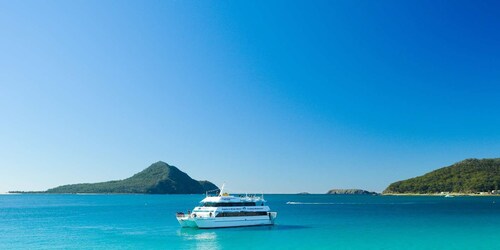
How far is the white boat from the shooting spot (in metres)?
68.0

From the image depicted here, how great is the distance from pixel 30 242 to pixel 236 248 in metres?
29.8

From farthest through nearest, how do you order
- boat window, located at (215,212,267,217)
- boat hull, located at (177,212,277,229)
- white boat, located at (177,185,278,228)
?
boat window, located at (215,212,267,217) → white boat, located at (177,185,278,228) → boat hull, located at (177,212,277,229)

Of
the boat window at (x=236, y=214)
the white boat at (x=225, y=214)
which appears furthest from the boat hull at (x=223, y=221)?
the boat window at (x=236, y=214)

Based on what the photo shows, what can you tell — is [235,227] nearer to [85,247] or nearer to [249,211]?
[249,211]

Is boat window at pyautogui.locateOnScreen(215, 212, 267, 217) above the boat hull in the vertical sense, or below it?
above

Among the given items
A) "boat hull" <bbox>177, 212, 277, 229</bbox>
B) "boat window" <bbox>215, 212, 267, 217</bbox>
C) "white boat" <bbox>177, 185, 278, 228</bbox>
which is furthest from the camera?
"boat window" <bbox>215, 212, 267, 217</bbox>

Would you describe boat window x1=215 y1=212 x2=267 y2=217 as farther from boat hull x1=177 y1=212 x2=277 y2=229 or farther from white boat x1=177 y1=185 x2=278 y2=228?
boat hull x1=177 y1=212 x2=277 y2=229

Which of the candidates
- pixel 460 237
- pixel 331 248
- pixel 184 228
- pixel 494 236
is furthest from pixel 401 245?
pixel 184 228

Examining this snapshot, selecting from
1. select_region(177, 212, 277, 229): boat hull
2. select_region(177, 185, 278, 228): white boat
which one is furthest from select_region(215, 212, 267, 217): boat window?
select_region(177, 212, 277, 229): boat hull

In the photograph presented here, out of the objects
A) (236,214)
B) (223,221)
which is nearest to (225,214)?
(223,221)

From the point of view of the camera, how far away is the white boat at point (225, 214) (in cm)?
6800

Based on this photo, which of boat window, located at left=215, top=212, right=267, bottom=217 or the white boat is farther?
boat window, located at left=215, top=212, right=267, bottom=217

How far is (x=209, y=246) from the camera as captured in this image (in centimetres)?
5228

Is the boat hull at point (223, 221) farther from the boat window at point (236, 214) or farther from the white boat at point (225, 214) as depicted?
the boat window at point (236, 214)
